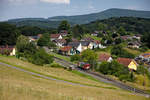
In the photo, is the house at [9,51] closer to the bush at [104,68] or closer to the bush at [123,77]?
the bush at [104,68]

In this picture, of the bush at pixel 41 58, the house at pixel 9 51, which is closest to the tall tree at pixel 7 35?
the house at pixel 9 51

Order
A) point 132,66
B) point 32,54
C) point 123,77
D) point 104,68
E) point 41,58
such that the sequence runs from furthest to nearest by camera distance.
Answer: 1. point 132,66
2. point 32,54
3. point 41,58
4. point 104,68
5. point 123,77

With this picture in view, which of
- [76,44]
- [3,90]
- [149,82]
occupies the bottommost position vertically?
[149,82]

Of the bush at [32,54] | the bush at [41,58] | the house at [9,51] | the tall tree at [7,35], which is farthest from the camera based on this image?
the tall tree at [7,35]

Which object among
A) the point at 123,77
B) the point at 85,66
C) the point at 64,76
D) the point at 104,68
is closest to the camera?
the point at 64,76

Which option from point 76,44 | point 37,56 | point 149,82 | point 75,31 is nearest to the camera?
point 149,82

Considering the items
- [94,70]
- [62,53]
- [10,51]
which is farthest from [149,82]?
[10,51]

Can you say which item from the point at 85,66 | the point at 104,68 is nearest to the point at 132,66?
the point at 104,68

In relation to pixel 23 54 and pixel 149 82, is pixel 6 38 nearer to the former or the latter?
pixel 23 54

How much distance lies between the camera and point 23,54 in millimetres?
50500

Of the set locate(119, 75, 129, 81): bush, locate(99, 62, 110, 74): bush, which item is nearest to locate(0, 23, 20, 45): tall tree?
locate(99, 62, 110, 74): bush

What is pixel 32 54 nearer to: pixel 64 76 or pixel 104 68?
pixel 64 76

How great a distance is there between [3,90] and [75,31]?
353 feet

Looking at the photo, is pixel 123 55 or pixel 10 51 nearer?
pixel 10 51
